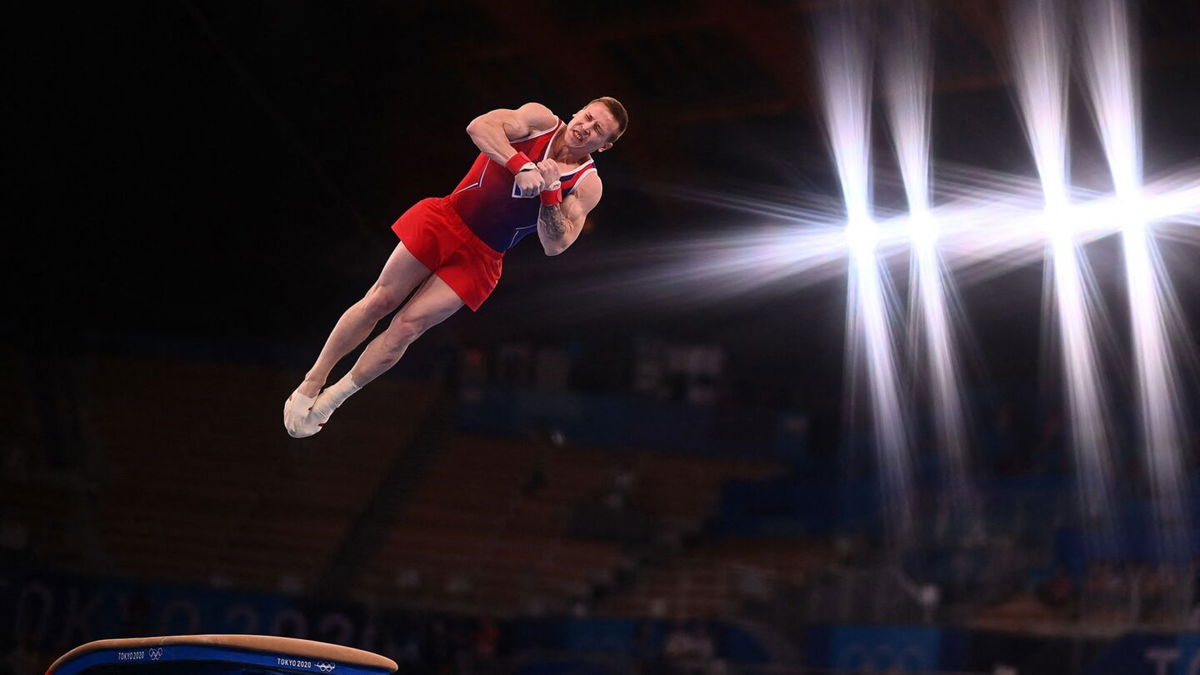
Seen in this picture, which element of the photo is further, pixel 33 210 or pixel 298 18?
pixel 33 210

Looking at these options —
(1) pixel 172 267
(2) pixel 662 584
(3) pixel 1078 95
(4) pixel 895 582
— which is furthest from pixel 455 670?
(3) pixel 1078 95

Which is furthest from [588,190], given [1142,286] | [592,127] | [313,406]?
[1142,286]

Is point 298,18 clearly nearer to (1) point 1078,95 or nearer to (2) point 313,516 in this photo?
(1) point 1078,95

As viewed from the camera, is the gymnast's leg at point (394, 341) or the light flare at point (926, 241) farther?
the light flare at point (926, 241)

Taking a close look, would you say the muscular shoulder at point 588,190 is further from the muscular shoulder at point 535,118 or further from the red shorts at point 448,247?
the red shorts at point 448,247

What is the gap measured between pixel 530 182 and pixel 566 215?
1.67 feet

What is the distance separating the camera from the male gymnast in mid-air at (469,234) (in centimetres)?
491

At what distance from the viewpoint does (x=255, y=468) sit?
17.1 m

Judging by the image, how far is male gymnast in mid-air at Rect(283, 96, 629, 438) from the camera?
16.1 ft

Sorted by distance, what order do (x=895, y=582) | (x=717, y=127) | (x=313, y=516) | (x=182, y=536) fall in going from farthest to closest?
(x=313, y=516) → (x=182, y=536) → (x=717, y=127) → (x=895, y=582)

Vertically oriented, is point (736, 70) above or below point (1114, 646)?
above

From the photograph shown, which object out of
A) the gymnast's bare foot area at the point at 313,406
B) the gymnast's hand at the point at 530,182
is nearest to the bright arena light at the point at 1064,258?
the gymnast's hand at the point at 530,182

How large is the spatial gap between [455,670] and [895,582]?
4.78 meters

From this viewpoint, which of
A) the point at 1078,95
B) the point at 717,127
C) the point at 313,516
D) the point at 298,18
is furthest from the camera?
the point at 313,516
